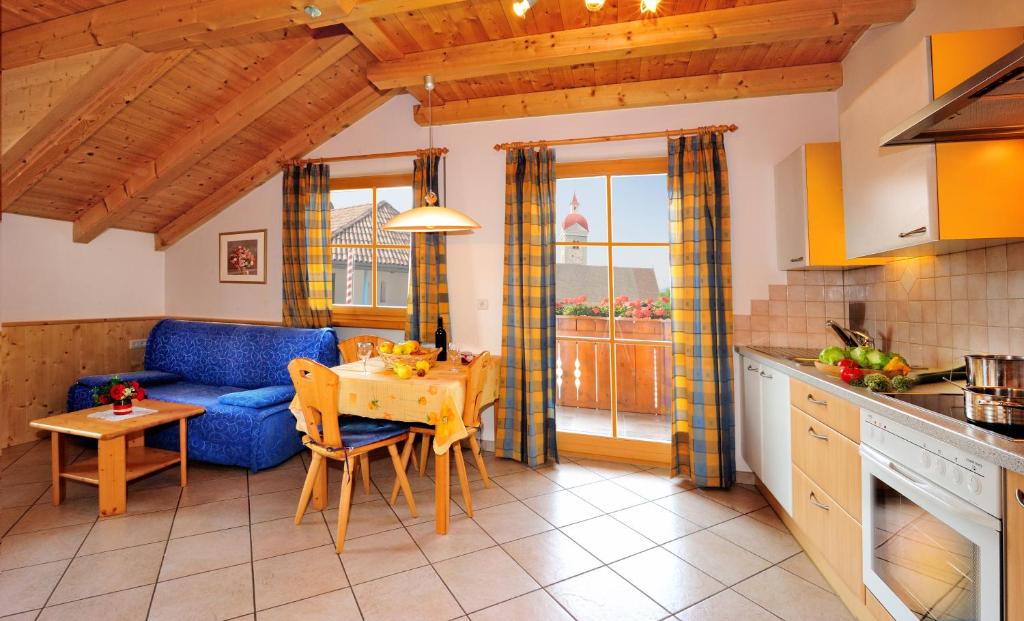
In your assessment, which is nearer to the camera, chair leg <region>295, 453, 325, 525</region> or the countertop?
the countertop

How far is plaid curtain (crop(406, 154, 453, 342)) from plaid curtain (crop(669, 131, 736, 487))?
1673 mm

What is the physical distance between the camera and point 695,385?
3000mm

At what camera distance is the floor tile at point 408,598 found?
1.78 m

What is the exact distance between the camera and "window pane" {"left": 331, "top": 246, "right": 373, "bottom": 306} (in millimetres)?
4082

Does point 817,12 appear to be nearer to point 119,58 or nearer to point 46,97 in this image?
point 119,58

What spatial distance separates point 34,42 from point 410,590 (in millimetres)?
3512

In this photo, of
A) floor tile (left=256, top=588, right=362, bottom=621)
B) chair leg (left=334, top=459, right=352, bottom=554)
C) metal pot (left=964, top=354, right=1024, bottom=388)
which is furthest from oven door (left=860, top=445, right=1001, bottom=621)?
chair leg (left=334, top=459, right=352, bottom=554)

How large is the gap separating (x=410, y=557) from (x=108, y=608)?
114cm

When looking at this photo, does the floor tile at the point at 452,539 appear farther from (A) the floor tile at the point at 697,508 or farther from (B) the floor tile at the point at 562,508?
(A) the floor tile at the point at 697,508

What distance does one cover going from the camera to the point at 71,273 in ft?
13.4

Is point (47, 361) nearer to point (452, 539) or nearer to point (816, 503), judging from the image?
point (452, 539)

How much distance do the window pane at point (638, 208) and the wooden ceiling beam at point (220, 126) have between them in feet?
6.73

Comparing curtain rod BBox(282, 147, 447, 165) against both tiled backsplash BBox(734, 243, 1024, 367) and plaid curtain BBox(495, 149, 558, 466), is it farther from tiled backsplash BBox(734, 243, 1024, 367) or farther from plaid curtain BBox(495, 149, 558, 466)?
tiled backsplash BBox(734, 243, 1024, 367)

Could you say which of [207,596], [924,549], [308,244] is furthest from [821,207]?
[308,244]
